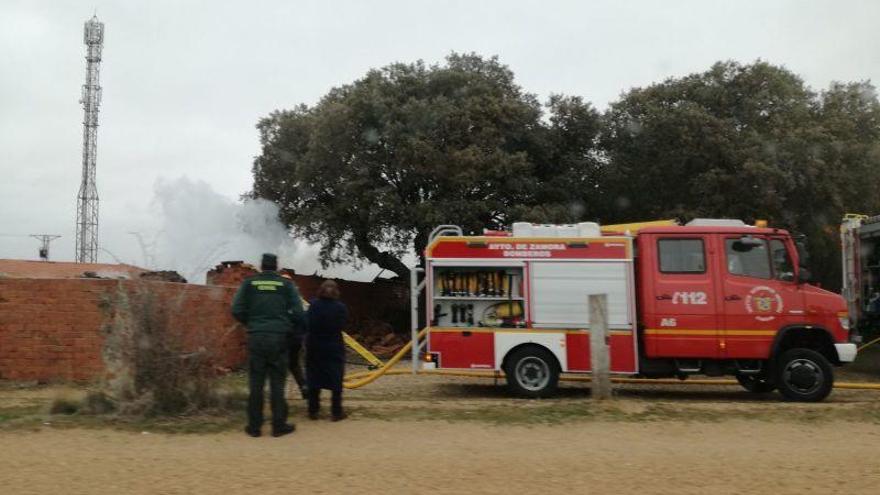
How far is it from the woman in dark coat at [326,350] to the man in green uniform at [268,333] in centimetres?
54

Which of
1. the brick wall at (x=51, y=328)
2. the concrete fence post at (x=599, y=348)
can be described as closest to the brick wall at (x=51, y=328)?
the brick wall at (x=51, y=328)

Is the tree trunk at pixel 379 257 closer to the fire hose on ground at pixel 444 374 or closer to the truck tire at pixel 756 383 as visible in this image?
the fire hose on ground at pixel 444 374

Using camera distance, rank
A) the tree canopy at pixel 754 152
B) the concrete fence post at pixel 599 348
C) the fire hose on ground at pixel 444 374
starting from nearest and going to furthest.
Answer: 1. the concrete fence post at pixel 599 348
2. the fire hose on ground at pixel 444 374
3. the tree canopy at pixel 754 152

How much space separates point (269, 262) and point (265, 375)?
1224 millimetres

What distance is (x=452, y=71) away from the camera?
68.7 feet

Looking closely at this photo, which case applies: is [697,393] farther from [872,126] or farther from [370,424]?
[872,126]

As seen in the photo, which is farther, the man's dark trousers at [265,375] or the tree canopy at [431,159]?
the tree canopy at [431,159]

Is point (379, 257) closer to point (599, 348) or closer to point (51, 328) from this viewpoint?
point (51, 328)

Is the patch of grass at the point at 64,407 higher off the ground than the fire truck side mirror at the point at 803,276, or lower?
lower

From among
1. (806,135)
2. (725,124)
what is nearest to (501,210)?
(725,124)

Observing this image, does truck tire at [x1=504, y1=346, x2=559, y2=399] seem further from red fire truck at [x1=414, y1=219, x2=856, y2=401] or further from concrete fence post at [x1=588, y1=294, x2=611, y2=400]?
concrete fence post at [x1=588, y1=294, x2=611, y2=400]

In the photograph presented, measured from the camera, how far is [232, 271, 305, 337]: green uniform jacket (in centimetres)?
729

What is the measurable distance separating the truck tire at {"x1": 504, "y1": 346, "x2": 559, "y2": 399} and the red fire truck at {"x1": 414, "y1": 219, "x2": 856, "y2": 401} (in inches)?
0.6

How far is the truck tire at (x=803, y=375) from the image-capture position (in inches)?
400
